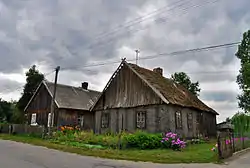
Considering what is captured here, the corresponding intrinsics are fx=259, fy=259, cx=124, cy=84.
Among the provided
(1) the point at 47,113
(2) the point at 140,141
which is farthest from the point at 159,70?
(1) the point at 47,113

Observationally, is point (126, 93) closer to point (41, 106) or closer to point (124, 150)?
point (124, 150)

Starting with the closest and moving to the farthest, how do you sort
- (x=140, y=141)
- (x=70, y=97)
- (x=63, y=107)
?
(x=140, y=141)
(x=63, y=107)
(x=70, y=97)

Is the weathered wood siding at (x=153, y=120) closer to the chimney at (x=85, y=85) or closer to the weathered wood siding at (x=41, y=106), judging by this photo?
the weathered wood siding at (x=41, y=106)

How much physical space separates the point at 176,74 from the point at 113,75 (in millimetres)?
24261

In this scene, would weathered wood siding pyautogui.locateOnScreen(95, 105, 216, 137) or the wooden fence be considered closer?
the wooden fence

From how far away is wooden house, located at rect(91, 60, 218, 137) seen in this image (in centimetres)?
2180

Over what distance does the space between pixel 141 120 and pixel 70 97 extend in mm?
15722

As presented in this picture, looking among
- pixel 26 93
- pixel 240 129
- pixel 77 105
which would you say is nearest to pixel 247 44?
pixel 240 129

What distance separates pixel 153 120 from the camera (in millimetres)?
21953

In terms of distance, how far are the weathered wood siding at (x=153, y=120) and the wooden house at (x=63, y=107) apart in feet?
24.5

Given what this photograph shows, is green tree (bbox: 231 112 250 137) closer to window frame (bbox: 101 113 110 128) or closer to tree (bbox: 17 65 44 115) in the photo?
window frame (bbox: 101 113 110 128)

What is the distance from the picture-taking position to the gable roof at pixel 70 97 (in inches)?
1332

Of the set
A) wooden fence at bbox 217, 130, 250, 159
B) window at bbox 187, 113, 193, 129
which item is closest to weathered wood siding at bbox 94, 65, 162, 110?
window at bbox 187, 113, 193, 129

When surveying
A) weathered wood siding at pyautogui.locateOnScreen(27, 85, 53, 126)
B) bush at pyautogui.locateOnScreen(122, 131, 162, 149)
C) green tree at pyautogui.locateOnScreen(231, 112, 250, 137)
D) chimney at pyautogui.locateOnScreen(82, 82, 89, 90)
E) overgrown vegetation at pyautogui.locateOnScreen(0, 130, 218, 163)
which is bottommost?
overgrown vegetation at pyautogui.locateOnScreen(0, 130, 218, 163)
